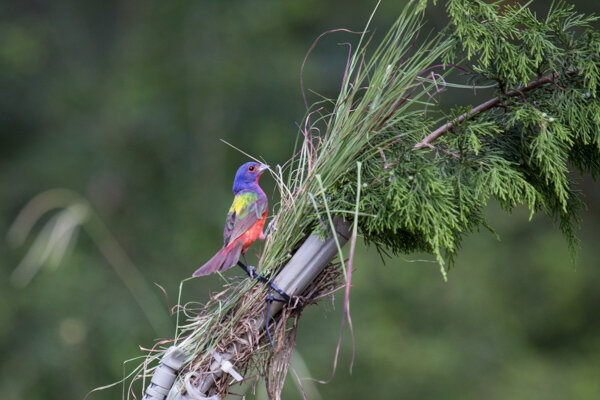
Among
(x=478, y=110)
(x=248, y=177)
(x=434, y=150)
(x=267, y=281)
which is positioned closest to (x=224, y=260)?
(x=267, y=281)

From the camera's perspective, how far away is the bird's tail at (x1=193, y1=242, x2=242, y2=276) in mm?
1490

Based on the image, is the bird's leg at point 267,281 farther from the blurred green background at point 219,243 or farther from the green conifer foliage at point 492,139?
the blurred green background at point 219,243

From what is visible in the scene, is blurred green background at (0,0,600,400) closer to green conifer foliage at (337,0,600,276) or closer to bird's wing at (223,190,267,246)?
bird's wing at (223,190,267,246)

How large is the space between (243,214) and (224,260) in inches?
5.2

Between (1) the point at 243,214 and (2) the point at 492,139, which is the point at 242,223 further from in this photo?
(2) the point at 492,139

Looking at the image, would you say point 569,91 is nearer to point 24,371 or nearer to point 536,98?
point 536,98

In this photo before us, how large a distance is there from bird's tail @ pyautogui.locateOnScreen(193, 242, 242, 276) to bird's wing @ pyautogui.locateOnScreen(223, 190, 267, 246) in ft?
0.07

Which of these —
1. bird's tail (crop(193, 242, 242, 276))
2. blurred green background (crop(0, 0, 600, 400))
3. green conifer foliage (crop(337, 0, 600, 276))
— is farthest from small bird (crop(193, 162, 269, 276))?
blurred green background (crop(0, 0, 600, 400))

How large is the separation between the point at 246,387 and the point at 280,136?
4733 mm

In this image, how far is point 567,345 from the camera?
6645mm

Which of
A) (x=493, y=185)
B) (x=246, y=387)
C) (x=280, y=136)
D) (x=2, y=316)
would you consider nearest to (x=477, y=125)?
(x=493, y=185)

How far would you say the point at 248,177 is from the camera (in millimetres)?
1699

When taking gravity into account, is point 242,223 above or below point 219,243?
above

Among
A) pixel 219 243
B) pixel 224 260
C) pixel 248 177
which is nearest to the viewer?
pixel 224 260
